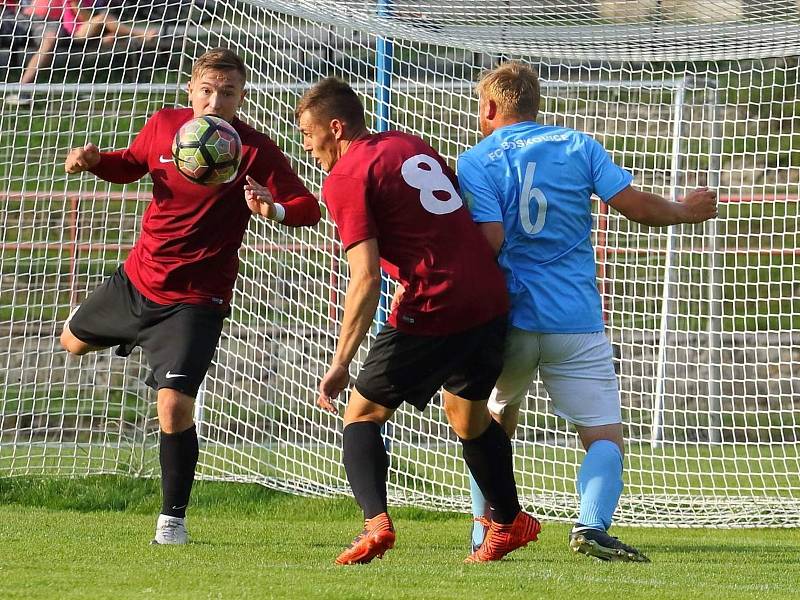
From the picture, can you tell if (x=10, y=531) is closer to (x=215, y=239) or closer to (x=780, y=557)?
(x=215, y=239)

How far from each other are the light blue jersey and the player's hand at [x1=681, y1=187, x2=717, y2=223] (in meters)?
0.25

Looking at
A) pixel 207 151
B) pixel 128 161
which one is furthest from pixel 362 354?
pixel 207 151

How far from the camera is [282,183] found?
5164 mm

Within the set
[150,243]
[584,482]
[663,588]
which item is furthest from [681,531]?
[150,243]

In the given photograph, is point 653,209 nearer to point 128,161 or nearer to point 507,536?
point 507,536

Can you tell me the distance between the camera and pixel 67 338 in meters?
5.40

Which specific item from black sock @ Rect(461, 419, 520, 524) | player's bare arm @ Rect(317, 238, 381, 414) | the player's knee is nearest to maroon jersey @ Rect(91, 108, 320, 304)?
the player's knee

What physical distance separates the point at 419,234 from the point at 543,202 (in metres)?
0.54

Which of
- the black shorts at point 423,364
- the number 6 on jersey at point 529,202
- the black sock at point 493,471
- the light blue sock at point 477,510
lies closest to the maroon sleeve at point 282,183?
the black shorts at point 423,364

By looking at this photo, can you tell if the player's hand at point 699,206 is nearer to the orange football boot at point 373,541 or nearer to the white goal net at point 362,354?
the orange football boot at point 373,541

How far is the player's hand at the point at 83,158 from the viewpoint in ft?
16.8

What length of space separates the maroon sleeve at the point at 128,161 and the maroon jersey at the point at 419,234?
126 centimetres

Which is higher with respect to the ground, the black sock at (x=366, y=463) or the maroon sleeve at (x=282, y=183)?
the maroon sleeve at (x=282, y=183)

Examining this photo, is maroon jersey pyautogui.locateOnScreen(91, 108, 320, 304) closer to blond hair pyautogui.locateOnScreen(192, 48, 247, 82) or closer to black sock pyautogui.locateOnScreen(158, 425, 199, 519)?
blond hair pyautogui.locateOnScreen(192, 48, 247, 82)
